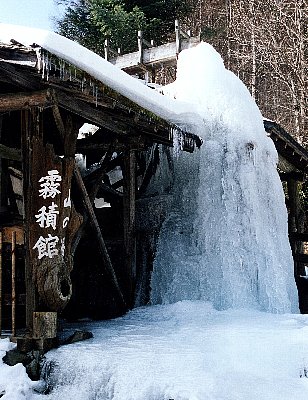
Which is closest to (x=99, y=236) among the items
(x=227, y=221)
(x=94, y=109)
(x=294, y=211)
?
(x=94, y=109)

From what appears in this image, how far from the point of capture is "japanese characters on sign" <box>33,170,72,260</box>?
5660 millimetres

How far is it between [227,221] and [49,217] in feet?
10.8

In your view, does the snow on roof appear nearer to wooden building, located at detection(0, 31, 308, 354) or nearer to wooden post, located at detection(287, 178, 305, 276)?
wooden building, located at detection(0, 31, 308, 354)

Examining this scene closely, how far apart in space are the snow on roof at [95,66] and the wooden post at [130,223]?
1.02 meters

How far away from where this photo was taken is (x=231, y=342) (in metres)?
5.05

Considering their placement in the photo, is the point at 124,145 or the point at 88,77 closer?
the point at 88,77

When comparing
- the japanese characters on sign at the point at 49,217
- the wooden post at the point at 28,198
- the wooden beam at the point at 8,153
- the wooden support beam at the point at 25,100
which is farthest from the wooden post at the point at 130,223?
the wooden support beam at the point at 25,100

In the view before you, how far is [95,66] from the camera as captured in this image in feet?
18.5

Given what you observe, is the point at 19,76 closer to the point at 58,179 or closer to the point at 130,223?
the point at 58,179

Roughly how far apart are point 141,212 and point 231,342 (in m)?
4.15

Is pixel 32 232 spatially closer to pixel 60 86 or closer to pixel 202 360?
pixel 60 86

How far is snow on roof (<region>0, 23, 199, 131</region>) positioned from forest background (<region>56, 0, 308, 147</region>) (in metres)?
10.9

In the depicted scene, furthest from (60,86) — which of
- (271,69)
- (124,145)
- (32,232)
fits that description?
(271,69)

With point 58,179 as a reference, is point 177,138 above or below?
above
